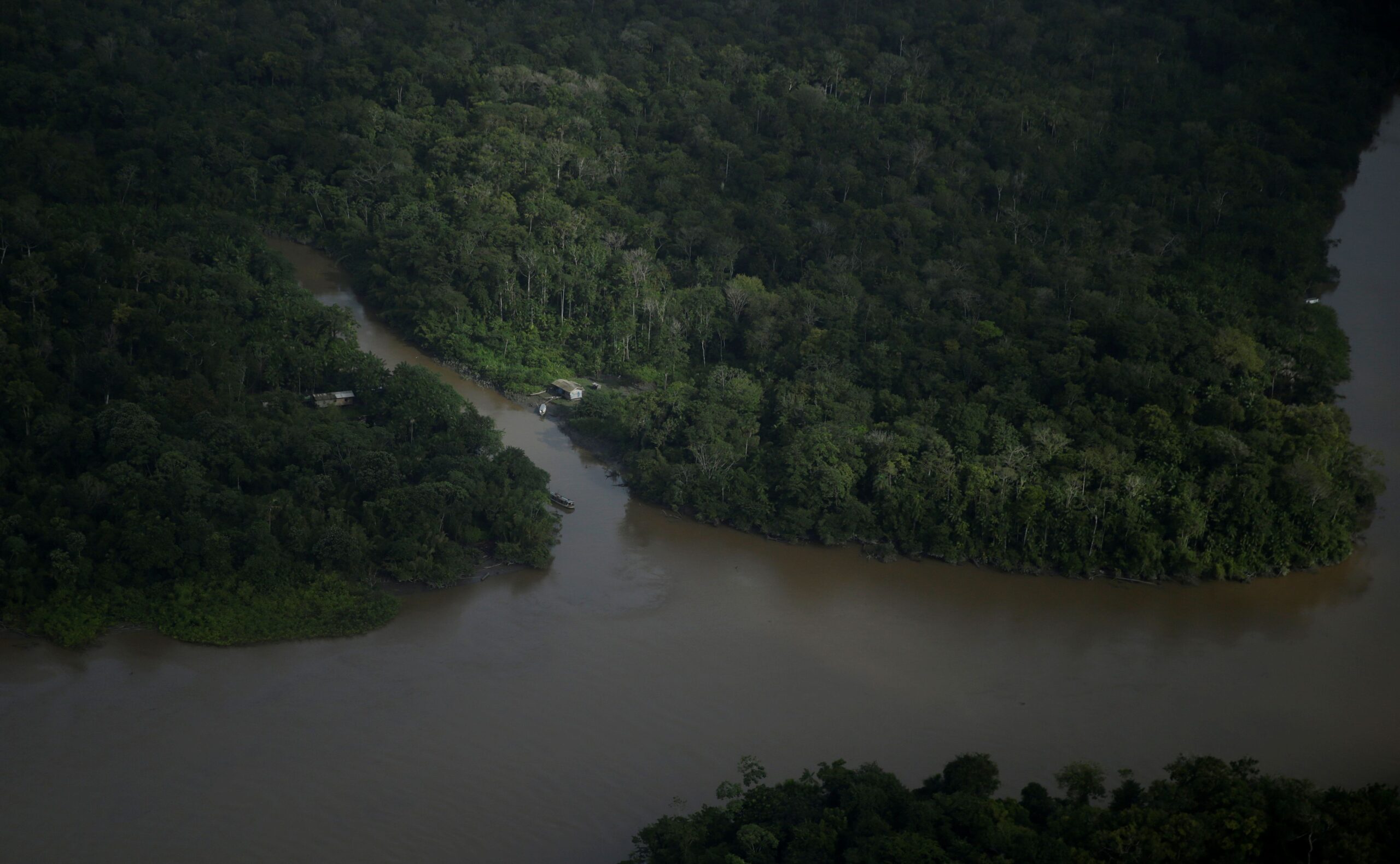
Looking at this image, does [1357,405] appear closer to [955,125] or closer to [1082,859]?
[955,125]

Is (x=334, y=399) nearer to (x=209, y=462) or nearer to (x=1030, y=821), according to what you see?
(x=209, y=462)

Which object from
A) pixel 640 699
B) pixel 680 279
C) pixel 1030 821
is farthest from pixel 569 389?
pixel 1030 821

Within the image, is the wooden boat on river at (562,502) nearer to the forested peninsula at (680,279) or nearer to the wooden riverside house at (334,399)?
the forested peninsula at (680,279)

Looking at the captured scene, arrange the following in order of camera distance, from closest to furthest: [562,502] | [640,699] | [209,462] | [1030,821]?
[1030,821] < [640,699] < [209,462] < [562,502]

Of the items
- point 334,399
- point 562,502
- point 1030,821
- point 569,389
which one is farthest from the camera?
point 569,389

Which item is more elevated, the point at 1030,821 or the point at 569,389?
the point at 569,389

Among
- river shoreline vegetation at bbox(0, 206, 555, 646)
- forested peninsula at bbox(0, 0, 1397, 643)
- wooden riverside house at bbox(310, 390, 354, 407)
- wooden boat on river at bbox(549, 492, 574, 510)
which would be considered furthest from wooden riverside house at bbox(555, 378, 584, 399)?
wooden riverside house at bbox(310, 390, 354, 407)

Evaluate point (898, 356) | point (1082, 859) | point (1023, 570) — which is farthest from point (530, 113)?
point (1082, 859)
